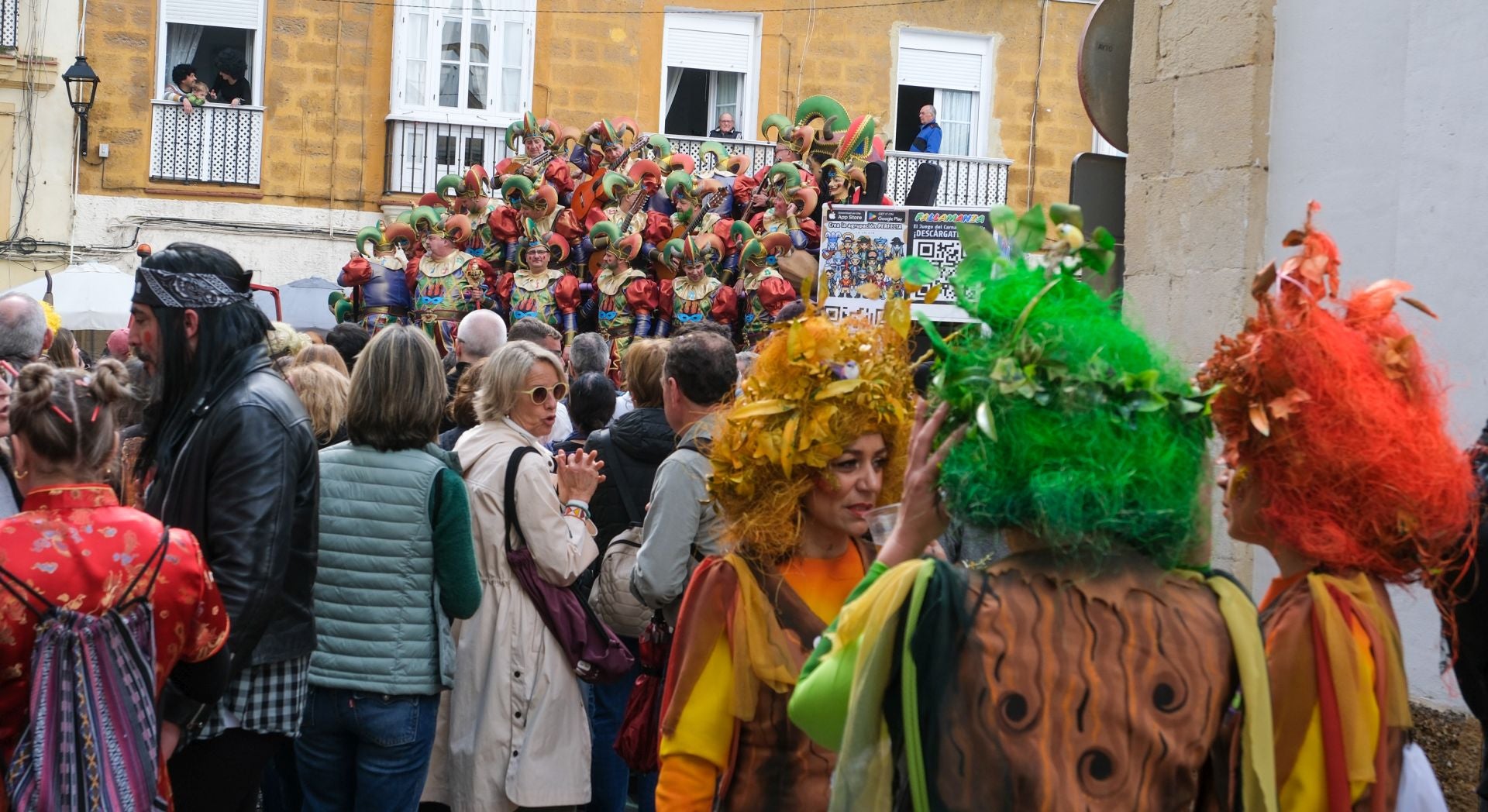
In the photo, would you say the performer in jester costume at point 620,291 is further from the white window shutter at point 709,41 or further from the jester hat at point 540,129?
the white window shutter at point 709,41

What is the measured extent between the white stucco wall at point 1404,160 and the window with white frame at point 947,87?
653 inches

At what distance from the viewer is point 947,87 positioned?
71.6 ft

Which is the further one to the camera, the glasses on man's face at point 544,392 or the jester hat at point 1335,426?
the glasses on man's face at point 544,392

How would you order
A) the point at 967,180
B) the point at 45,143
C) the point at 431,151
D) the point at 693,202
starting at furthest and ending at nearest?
the point at 967,180, the point at 431,151, the point at 45,143, the point at 693,202

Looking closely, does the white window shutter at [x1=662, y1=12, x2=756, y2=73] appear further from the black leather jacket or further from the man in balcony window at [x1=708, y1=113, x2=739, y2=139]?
the black leather jacket

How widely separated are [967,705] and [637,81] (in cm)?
1923

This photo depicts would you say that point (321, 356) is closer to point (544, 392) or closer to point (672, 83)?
point (544, 392)

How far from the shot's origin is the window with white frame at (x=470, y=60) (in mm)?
20438

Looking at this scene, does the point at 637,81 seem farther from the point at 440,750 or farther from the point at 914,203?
the point at 440,750

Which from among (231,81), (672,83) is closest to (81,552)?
(231,81)

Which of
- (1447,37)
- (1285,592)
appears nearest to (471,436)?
(1285,592)

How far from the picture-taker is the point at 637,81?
2078 centimetres

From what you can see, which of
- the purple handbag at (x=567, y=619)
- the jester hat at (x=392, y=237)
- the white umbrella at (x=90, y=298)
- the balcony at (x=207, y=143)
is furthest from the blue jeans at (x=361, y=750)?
the balcony at (x=207, y=143)

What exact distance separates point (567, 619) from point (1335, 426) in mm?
2750
